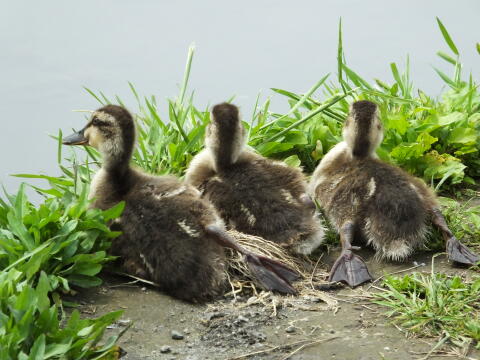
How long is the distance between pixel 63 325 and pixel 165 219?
855mm

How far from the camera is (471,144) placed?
224 inches

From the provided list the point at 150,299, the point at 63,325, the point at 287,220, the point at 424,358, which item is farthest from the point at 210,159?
the point at 424,358

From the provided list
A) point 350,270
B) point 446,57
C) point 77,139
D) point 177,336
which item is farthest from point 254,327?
point 446,57

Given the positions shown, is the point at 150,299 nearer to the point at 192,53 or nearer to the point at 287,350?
the point at 287,350

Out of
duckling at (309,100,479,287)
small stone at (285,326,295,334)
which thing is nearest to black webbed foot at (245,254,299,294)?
duckling at (309,100,479,287)

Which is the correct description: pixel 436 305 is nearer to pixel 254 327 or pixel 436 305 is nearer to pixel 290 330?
pixel 290 330

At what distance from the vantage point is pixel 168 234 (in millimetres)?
3965

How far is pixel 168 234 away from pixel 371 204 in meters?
1.37

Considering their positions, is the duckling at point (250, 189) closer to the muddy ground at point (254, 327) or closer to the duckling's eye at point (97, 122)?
the muddy ground at point (254, 327)

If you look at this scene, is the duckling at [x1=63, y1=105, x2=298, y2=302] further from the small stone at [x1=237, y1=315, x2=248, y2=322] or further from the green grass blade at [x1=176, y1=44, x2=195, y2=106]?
the green grass blade at [x1=176, y1=44, x2=195, y2=106]

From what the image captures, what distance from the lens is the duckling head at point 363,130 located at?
489cm

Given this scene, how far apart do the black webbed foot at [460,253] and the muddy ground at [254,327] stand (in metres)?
0.58

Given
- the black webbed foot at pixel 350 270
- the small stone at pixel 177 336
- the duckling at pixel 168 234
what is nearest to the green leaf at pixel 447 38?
the black webbed foot at pixel 350 270

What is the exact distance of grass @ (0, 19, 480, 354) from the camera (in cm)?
309
